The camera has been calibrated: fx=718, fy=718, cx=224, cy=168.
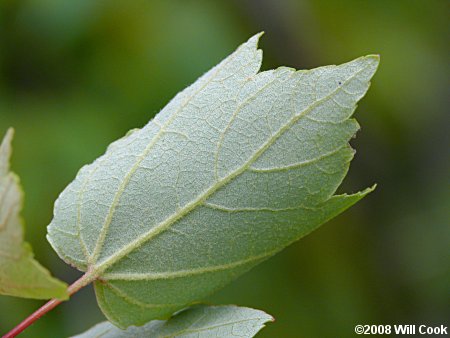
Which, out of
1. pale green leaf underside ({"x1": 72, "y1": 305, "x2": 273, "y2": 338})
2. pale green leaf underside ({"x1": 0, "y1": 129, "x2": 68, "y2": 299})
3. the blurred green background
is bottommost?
pale green leaf underside ({"x1": 72, "y1": 305, "x2": 273, "y2": 338})

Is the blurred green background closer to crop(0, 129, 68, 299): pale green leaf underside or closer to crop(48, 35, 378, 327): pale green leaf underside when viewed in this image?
crop(48, 35, 378, 327): pale green leaf underside

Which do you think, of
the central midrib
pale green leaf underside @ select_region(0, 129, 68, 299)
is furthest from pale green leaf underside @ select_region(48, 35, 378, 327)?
pale green leaf underside @ select_region(0, 129, 68, 299)

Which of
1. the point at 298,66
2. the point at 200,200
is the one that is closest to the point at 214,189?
the point at 200,200

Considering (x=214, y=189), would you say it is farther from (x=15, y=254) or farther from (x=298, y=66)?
(x=298, y=66)

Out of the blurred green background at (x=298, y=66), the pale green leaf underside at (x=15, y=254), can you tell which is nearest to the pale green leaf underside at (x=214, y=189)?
the pale green leaf underside at (x=15, y=254)

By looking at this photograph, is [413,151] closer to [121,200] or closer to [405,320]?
[405,320]

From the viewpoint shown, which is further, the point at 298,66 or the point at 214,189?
the point at 298,66
